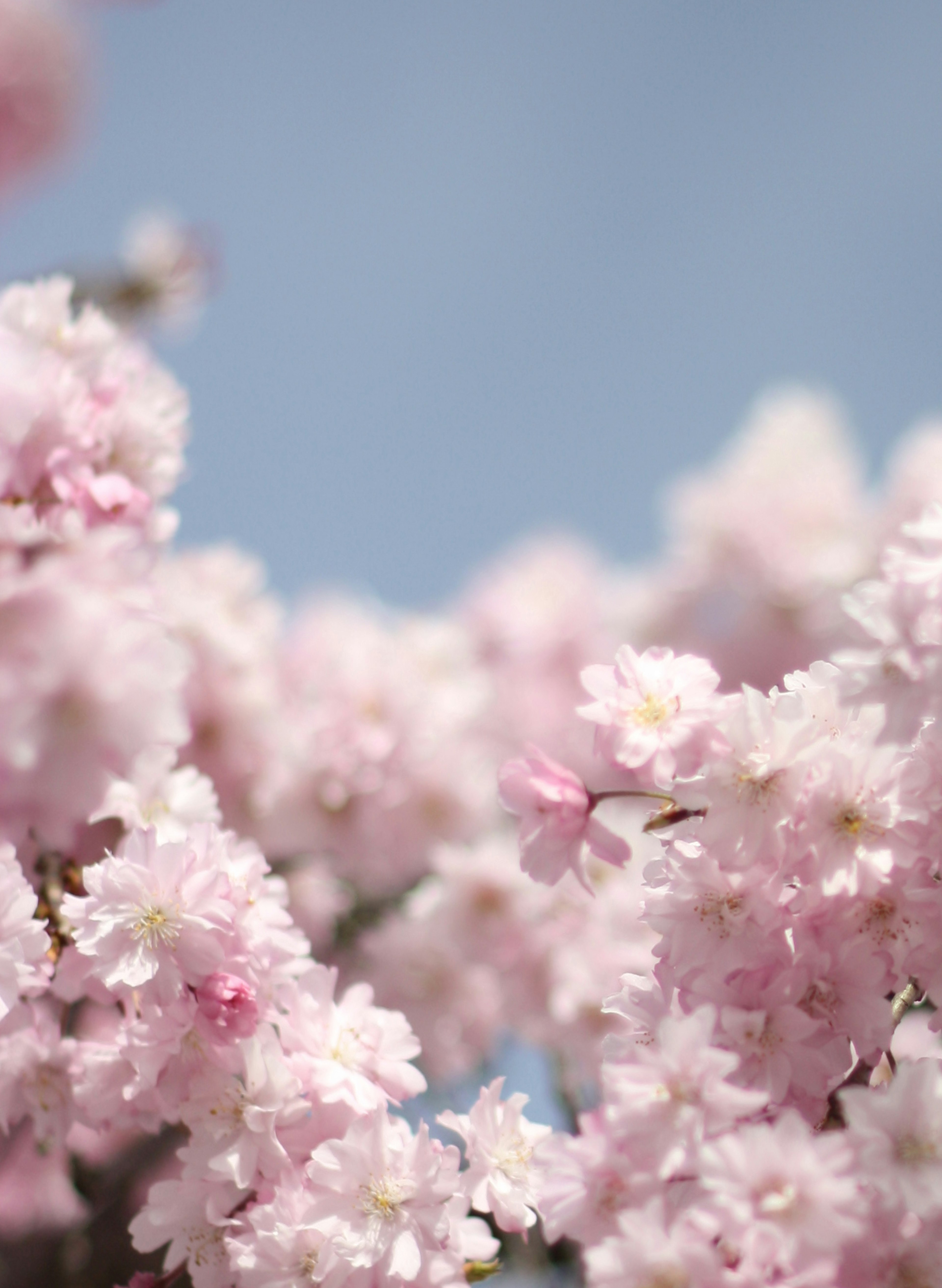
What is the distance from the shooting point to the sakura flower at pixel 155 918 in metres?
1.39

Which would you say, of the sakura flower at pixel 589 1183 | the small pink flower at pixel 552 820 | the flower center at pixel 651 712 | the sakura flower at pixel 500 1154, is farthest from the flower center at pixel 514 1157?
the flower center at pixel 651 712

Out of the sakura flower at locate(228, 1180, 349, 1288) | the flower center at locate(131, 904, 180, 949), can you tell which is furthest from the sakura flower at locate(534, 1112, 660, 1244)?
the flower center at locate(131, 904, 180, 949)

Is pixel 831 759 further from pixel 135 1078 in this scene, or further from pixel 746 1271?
pixel 135 1078

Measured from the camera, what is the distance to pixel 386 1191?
1312 mm

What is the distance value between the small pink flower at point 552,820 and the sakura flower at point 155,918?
16.0 inches

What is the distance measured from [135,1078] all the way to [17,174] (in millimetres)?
1988

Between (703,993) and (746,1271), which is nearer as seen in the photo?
(746,1271)

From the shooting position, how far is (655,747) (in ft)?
4.29

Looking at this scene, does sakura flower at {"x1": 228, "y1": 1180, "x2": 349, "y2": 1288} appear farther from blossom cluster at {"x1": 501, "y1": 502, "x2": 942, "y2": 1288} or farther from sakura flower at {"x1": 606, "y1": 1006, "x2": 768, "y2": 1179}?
sakura flower at {"x1": 606, "y1": 1006, "x2": 768, "y2": 1179}

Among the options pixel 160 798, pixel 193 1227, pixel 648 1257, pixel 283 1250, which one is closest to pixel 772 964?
pixel 648 1257

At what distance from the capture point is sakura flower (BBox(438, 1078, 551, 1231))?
138 centimetres

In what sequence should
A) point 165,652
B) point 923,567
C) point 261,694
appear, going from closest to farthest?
1. point 165,652
2. point 923,567
3. point 261,694

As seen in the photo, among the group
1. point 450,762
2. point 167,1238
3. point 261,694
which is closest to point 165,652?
point 167,1238

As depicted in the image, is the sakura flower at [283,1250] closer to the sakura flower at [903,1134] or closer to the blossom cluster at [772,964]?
the blossom cluster at [772,964]
